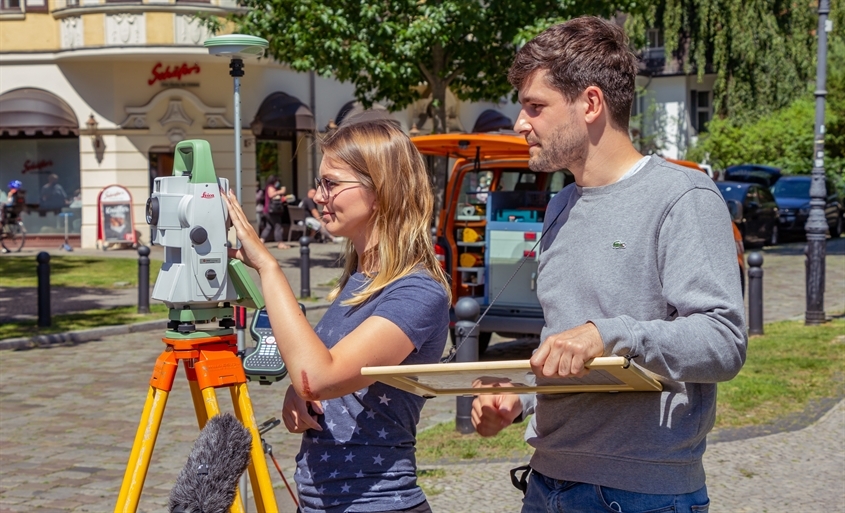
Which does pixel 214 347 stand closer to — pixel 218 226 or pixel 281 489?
pixel 218 226

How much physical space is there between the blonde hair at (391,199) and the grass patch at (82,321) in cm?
1049

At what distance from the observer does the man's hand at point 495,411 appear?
2.69 metres

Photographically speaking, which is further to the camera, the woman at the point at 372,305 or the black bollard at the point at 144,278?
the black bollard at the point at 144,278

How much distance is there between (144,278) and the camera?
46.7 ft

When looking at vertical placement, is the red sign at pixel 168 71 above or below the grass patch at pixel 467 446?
above

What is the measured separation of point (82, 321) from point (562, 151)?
39.9 ft

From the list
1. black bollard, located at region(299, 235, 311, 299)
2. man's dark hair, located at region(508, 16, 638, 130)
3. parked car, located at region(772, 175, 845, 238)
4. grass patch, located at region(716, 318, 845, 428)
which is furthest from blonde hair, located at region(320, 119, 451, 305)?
parked car, located at region(772, 175, 845, 238)

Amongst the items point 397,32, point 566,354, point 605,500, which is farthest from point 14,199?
point 566,354

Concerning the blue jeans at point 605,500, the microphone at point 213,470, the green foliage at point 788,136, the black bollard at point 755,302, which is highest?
the green foliage at point 788,136

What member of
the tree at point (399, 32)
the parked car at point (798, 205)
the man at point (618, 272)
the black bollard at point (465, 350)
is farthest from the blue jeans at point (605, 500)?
the parked car at point (798, 205)

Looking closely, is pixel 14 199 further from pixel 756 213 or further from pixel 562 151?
pixel 562 151

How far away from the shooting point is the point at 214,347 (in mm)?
3445

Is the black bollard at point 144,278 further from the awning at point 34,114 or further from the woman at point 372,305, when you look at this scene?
the awning at point 34,114

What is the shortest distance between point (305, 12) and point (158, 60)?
30.3ft
